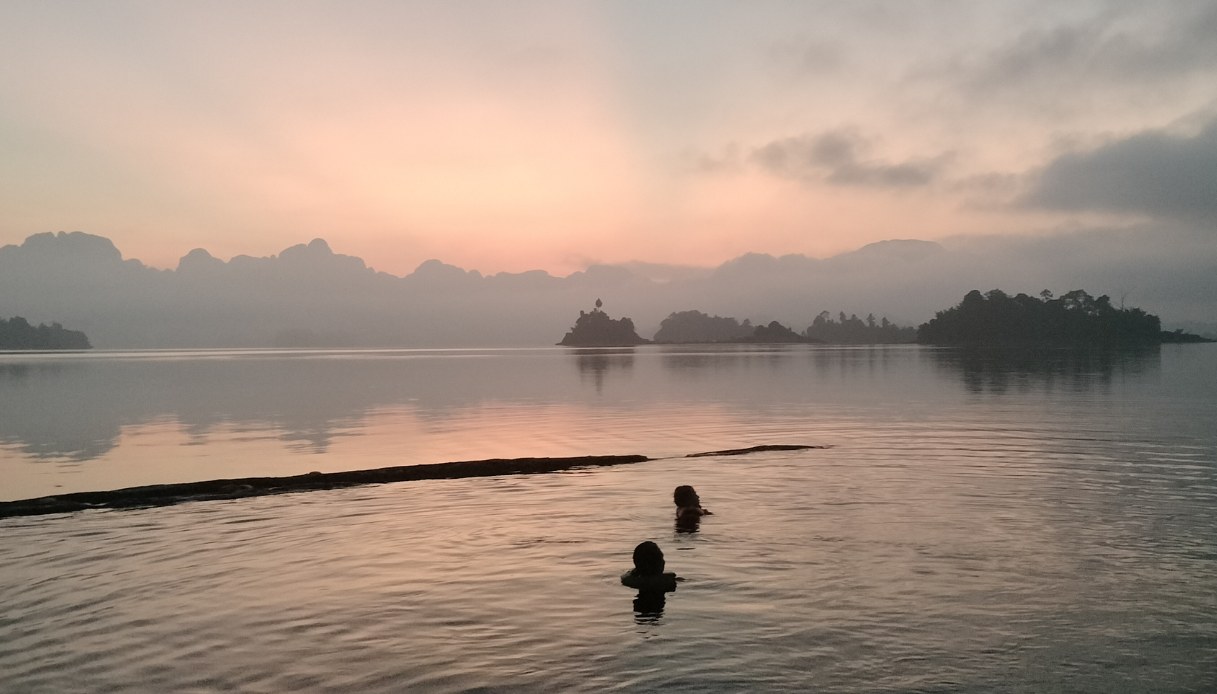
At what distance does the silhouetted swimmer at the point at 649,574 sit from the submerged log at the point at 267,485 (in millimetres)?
16556

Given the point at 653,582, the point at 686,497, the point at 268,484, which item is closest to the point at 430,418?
the point at 268,484

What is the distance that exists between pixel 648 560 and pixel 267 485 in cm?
1825

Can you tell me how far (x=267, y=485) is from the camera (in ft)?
101

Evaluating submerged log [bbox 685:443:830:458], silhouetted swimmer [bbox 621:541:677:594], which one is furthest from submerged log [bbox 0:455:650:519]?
silhouetted swimmer [bbox 621:541:677:594]

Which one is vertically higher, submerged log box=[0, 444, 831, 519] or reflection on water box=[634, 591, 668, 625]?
submerged log box=[0, 444, 831, 519]

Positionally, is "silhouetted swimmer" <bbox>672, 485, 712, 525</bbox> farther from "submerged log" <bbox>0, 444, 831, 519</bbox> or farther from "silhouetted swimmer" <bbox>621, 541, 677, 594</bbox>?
"submerged log" <bbox>0, 444, 831, 519</bbox>

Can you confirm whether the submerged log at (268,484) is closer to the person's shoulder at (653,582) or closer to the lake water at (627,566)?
the lake water at (627,566)

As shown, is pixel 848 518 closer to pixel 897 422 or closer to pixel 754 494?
pixel 754 494

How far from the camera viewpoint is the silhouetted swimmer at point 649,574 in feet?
61.0

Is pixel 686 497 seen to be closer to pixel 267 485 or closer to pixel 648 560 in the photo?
pixel 648 560

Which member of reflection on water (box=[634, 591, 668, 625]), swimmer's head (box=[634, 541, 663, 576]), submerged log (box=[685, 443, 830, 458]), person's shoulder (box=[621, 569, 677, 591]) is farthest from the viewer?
submerged log (box=[685, 443, 830, 458])

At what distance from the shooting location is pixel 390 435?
54.6 metres

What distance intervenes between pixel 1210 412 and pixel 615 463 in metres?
52.4

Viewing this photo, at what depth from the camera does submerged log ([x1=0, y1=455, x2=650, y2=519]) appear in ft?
90.0
